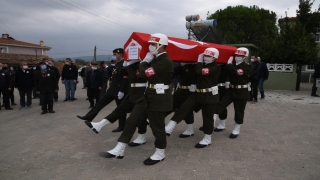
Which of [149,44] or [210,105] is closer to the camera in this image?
[149,44]

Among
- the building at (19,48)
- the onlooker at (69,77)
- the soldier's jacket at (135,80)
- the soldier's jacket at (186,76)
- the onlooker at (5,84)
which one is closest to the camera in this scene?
the soldier's jacket at (135,80)

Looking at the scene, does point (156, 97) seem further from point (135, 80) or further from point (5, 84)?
point (5, 84)

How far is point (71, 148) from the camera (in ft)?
15.6

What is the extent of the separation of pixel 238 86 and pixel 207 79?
0.96 meters

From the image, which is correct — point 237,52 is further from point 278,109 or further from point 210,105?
point 278,109

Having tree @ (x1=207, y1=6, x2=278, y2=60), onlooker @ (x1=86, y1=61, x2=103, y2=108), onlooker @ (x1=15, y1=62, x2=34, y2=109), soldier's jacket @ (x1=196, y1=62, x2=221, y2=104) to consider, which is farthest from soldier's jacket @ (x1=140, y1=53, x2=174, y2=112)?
tree @ (x1=207, y1=6, x2=278, y2=60)

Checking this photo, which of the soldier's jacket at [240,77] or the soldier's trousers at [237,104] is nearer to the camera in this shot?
the soldier's jacket at [240,77]

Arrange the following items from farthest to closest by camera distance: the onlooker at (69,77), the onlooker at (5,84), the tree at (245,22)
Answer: the tree at (245,22), the onlooker at (69,77), the onlooker at (5,84)

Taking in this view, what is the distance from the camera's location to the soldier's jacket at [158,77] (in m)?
3.86

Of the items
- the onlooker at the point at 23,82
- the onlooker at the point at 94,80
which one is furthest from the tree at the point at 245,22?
the onlooker at the point at 23,82

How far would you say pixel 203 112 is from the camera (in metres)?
4.86

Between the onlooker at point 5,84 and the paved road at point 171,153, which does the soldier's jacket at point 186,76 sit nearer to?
the paved road at point 171,153

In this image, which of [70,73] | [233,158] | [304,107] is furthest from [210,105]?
[70,73]

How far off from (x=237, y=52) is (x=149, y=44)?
201 cm
